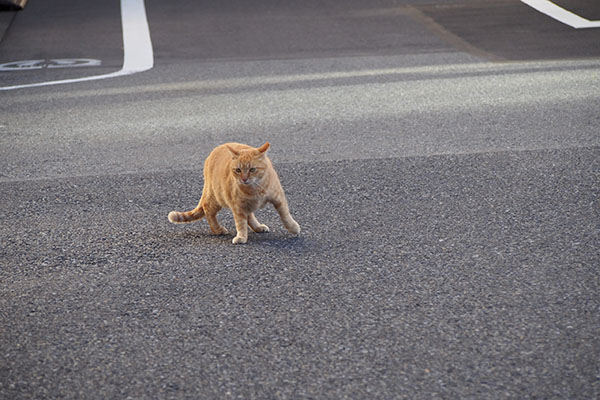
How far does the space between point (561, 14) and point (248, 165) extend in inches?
429

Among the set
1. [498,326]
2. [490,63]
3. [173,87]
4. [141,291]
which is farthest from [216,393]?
[490,63]

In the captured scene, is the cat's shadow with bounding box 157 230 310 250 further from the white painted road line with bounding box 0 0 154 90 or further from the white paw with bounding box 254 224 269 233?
the white painted road line with bounding box 0 0 154 90

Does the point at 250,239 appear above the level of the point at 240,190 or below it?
below

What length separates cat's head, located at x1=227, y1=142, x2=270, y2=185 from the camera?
472 cm

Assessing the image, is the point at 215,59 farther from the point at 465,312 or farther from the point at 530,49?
the point at 465,312

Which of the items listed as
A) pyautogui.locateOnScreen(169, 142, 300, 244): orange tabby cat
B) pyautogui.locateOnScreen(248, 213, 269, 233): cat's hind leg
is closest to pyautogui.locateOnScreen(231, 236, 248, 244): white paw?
pyautogui.locateOnScreen(169, 142, 300, 244): orange tabby cat

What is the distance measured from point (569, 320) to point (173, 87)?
695 cm

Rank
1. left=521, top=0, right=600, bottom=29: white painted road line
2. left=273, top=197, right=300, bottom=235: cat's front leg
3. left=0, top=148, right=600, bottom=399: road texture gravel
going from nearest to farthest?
left=0, top=148, right=600, bottom=399: road texture gravel → left=273, top=197, right=300, bottom=235: cat's front leg → left=521, top=0, right=600, bottom=29: white painted road line

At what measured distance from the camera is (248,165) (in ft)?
15.5

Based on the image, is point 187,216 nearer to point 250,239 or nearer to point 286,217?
point 250,239

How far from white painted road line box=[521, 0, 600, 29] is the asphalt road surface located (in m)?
1.82

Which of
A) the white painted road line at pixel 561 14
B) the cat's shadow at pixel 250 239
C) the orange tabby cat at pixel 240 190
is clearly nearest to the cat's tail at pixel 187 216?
the orange tabby cat at pixel 240 190

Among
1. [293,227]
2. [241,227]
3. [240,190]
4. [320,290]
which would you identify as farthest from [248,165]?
[320,290]

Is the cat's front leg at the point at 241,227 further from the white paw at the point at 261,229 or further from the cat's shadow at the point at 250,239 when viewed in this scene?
the white paw at the point at 261,229
